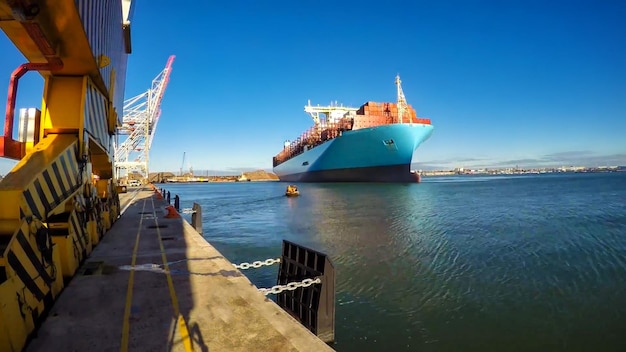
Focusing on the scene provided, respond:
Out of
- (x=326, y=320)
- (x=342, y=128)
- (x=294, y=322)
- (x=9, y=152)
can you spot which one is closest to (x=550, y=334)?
(x=326, y=320)

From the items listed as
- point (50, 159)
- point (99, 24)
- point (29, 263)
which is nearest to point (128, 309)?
point (29, 263)

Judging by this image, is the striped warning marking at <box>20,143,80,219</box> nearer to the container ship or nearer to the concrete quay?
the concrete quay

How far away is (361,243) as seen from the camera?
53.0ft

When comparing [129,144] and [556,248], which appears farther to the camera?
[129,144]

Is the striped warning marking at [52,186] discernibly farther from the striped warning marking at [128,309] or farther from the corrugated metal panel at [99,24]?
the corrugated metal panel at [99,24]

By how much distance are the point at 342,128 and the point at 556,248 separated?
54409mm

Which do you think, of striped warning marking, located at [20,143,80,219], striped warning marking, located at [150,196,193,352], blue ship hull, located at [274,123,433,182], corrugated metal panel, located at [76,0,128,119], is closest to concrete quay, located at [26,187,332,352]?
striped warning marking, located at [150,196,193,352]

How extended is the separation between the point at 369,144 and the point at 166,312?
58984 millimetres

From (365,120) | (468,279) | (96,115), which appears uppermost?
(365,120)

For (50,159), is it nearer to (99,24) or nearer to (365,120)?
(99,24)

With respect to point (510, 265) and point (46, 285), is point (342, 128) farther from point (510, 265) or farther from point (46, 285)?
point (46, 285)

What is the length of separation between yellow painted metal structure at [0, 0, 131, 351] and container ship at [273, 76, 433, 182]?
54893 millimetres

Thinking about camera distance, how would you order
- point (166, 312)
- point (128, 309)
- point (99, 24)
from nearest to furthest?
1. point (166, 312)
2. point (128, 309)
3. point (99, 24)

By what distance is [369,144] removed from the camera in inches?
2448
